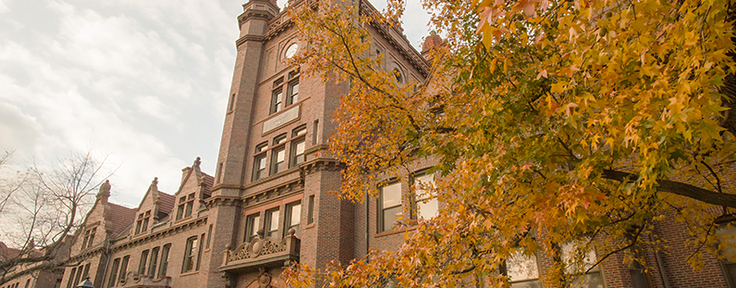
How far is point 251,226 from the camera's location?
73.2 ft

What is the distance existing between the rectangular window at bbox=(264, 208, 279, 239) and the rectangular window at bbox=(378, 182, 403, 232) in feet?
19.8

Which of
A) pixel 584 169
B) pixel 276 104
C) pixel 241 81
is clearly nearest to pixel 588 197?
pixel 584 169

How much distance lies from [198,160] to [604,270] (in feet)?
89.1

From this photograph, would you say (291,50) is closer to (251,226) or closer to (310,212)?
(251,226)

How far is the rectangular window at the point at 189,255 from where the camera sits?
2510 centimetres

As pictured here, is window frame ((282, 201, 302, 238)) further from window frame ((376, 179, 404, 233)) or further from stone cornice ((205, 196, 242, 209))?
window frame ((376, 179, 404, 233))

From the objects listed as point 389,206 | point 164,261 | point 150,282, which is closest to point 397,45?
point 389,206

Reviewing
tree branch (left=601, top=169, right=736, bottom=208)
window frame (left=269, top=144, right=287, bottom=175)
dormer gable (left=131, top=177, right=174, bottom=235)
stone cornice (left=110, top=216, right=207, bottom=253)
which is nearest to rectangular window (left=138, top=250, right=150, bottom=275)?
stone cornice (left=110, top=216, right=207, bottom=253)

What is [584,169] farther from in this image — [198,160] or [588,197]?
[198,160]

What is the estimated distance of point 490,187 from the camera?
285 inches

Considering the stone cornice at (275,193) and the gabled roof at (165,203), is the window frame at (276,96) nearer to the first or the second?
the stone cornice at (275,193)

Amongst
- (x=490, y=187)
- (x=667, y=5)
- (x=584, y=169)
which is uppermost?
(x=667, y=5)

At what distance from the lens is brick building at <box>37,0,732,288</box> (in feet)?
53.2

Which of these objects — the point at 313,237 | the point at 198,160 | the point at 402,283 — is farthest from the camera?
the point at 198,160
